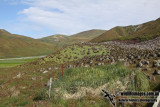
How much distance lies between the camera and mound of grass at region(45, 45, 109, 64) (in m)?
30.9

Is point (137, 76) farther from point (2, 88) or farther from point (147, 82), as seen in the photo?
point (2, 88)

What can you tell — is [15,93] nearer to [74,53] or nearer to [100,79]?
[100,79]

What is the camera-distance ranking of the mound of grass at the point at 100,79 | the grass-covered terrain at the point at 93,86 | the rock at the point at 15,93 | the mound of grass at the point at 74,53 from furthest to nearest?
1. the mound of grass at the point at 74,53
2. the rock at the point at 15,93
3. the mound of grass at the point at 100,79
4. the grass-covered terrain at the point at 93,86

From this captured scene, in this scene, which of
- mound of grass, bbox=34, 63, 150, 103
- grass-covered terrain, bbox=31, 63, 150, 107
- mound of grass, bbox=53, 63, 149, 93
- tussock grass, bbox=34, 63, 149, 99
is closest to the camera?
grass-covered terrain, bbox=31, 63, 150, 107

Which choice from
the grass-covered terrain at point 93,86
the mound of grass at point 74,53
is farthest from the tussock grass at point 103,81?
the mound of grass at point 74,53

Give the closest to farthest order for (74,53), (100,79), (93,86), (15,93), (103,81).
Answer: (93,86), (103,81), (100,79), (15,93), (74,53)

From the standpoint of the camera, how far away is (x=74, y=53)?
1289 inches

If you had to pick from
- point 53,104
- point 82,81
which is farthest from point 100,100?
point 53,104

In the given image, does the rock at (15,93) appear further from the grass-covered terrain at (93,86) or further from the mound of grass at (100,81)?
the mound of grass at (100,81)

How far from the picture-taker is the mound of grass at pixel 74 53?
3091cm

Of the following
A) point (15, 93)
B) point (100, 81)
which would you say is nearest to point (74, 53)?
point (15, 93)

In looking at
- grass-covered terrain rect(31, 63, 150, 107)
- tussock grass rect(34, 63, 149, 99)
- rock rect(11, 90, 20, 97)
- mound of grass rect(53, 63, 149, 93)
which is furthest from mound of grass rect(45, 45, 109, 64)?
grass-covered terrain rect(31, 63, 150, 107)

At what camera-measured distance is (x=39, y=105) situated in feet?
32.1

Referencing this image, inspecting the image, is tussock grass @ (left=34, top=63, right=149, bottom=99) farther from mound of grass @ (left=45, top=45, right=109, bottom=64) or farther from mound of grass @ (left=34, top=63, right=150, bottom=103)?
mound of grass @ (left=45, top=45, right=109, bottom=64)
